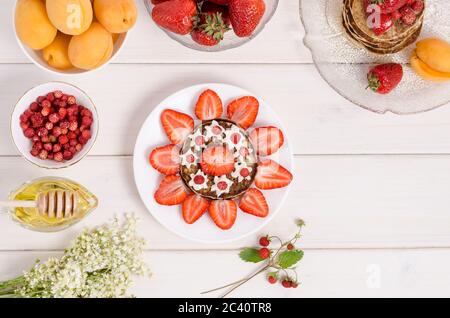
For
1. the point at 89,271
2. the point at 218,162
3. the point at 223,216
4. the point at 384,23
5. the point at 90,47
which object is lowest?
the point at 89,271

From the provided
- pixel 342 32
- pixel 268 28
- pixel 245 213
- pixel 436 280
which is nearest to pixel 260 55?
pixel 268 28

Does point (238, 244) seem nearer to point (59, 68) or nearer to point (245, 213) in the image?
point (245, 213)

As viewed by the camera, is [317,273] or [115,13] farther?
[317,273]

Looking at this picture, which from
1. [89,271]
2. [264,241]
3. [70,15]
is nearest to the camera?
[70,15]

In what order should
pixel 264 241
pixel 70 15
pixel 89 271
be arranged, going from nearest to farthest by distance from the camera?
pixel 70 15
pixel 89 271
pixel 264 241

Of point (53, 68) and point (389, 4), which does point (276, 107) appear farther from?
point (53, 68)

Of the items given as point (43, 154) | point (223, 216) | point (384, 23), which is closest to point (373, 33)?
point (384, 23)

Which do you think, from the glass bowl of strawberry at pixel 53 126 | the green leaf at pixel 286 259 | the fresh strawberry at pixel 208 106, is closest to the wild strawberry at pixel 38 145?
the glass bowl of strawberry at pixel 53 126
